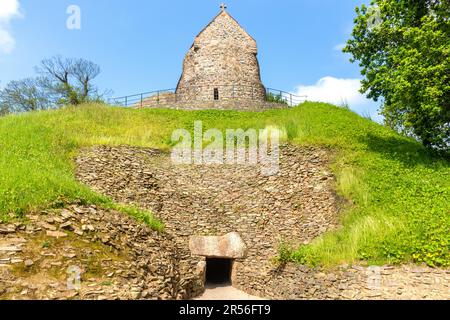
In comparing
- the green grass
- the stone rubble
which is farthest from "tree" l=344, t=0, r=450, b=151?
the stone rubble

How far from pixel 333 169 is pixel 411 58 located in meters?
6.27

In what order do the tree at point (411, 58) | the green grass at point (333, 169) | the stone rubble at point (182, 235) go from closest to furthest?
the stone rubble at point (182, 235) → the green grass at point (333, 169) → the tree at point (411, 58)

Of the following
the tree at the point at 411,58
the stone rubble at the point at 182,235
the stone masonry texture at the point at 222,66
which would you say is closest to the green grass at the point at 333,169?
the stone rubble at the point at 182,235

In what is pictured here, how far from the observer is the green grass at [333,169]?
12250 millimetres

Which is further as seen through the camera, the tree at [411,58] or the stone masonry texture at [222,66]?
the stone masonry texture at [222,66]

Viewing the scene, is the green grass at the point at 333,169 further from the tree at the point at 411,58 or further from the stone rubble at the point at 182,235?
the tree at the point at 411,58

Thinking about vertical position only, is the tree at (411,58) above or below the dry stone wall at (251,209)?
above

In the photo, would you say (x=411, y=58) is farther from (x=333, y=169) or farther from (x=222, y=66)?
(x=222, y=66)

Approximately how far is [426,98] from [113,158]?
1567 centimetres

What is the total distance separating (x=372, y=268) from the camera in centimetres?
1211

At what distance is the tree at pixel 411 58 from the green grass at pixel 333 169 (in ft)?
7.41

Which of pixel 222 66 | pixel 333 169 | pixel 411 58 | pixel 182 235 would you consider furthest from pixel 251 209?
pixel 222 66
